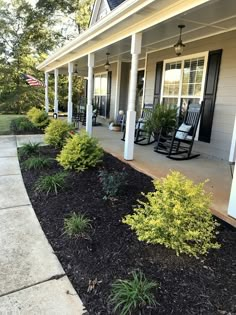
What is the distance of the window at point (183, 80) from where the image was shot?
567 cm

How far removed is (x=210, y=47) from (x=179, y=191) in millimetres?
4355

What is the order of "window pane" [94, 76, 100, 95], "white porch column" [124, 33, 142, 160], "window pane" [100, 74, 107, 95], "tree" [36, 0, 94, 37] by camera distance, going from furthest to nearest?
"tree" [36, 0, 94, 37] < "window pane" [94, 76, 100, 95] < "window pane" [100, 74, 107, 95] < "white porch column" [124, 33, 142, 160]

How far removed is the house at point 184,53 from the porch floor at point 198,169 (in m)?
0.25

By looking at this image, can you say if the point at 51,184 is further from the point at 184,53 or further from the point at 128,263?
the point at 184,53

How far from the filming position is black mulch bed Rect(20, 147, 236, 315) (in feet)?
5.48

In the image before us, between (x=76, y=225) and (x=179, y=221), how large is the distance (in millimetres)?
1026

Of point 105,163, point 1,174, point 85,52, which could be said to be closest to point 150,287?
point 105,163

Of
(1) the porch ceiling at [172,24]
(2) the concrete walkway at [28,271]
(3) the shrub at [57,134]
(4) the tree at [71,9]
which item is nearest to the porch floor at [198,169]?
(3) the shrub at [57,134]

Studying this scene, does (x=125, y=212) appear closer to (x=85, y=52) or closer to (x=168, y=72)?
(x=168, y=72)

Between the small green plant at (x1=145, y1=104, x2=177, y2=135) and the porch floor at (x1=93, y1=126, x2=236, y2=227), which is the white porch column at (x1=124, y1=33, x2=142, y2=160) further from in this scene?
the small green plant at (x1=145, y1=104, x2=177, y2=135)

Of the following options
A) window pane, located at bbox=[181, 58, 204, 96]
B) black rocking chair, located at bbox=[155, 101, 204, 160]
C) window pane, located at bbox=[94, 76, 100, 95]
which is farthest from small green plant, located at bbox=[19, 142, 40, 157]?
window pane, located at bbox=[94, 76, 100, 95]

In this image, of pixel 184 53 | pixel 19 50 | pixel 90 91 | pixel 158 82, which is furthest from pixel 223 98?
pixel 19 50

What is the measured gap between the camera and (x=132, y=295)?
1.62m

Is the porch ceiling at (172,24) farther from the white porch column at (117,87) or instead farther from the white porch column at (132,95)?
the white porch column at (117,87)
